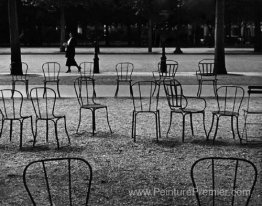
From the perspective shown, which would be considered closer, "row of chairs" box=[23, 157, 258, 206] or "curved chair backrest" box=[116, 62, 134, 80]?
"row of chairs" box=[23, 157, 258, 206]

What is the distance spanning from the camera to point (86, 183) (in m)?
6.67

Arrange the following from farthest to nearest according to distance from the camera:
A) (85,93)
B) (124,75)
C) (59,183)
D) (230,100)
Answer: (124,75)
(85,93)
(230,100)
(59,183)

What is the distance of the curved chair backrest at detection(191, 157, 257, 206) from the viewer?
6004 millimetres

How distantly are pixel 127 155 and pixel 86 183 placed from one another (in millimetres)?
1587

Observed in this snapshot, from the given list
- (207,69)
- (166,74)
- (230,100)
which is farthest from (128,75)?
(230,100)

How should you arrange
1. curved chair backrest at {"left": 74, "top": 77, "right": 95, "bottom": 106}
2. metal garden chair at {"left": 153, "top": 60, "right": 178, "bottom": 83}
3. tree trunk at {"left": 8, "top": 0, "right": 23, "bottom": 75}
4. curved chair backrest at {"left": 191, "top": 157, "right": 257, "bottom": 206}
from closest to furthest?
curved chair backrest at {"left": 191, "top": 157, "right": 257, "bottom": 206}, curved chair backrest at {"left": 74, "top": 77, "right": 95, "bottom": 106}, metal garden chair at {"left": 153, "top": 60, "right": 178, "bottom": 83}, tree trunk at {"left": 8, "top": 0, "right": 23, "bottom": 75}

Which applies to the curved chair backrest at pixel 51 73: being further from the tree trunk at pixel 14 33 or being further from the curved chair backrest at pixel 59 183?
the curved chair backrest at pixel 59 183

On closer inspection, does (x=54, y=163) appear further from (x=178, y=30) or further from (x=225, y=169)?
(x=178, y=30)

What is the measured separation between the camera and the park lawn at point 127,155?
622cm

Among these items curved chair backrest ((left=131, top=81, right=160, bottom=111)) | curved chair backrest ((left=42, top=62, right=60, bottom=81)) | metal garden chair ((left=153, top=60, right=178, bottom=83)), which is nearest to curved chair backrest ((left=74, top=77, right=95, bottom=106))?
curved chair backrest ((left=42, top=62, right=60, bottom=81))

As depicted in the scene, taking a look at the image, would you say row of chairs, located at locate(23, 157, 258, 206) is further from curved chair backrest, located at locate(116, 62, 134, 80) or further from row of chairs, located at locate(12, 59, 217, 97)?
curved chair backrest, located at locate(116, 62, 134, 80)

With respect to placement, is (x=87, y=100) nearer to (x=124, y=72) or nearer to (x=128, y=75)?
(x=128, y=75)

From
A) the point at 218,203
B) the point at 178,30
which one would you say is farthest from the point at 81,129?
the point at 178,30

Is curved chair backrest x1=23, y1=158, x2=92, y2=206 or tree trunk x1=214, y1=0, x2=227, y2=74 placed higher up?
tree trunk x1=214, y1=0, x2=227, y2=74
